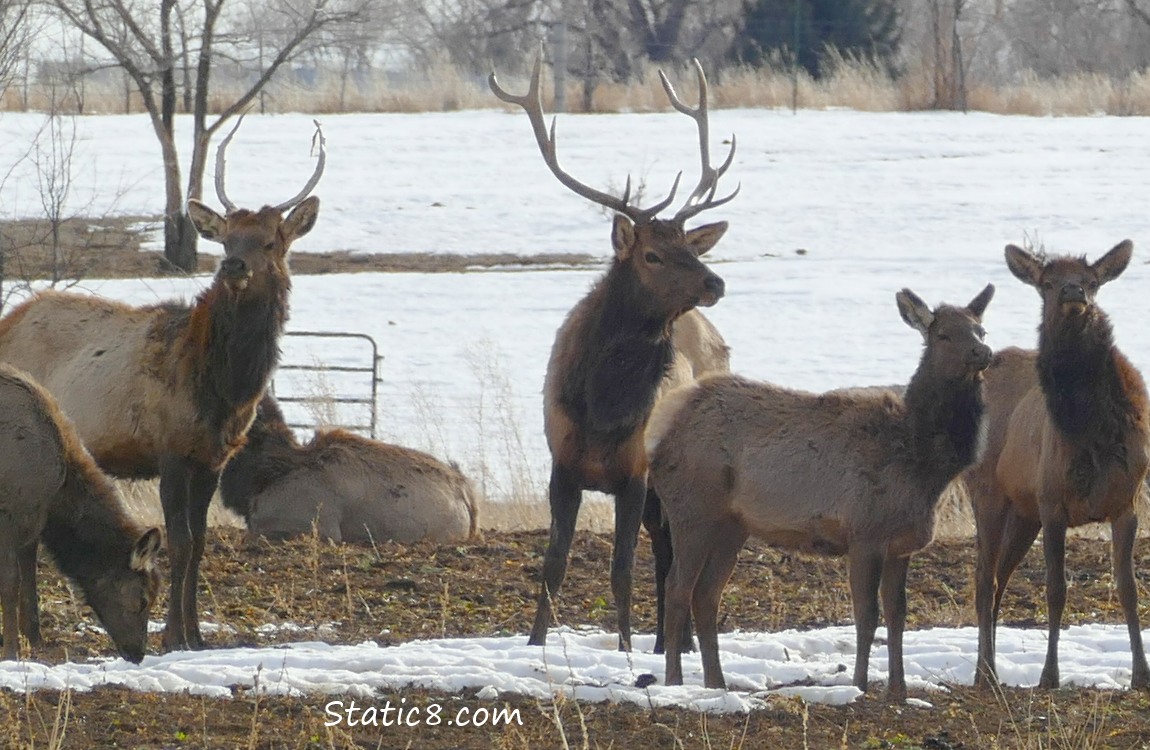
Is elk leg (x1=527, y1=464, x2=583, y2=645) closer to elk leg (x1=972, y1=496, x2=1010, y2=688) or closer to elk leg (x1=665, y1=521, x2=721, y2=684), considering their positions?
elk leg (x1=665, y1=521, x2=721, y2=684)

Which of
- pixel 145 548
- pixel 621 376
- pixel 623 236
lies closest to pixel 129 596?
pixel 145 548

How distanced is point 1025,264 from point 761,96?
32.4m

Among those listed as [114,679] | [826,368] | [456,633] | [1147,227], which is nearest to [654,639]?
[456,633]

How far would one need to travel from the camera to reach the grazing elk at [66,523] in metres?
8.60

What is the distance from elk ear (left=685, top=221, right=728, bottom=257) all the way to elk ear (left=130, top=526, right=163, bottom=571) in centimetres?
318

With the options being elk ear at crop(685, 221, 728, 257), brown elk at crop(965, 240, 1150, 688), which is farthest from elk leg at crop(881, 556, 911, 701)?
elk ear at crop(685, 221, 728, 257)

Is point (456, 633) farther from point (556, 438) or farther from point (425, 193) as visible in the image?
point (425, 193)

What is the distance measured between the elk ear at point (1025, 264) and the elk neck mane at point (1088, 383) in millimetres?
340

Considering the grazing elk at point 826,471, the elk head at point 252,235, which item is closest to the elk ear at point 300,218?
the elk head at point 252,235

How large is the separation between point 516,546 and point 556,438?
316cm

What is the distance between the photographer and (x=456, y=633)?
948cm

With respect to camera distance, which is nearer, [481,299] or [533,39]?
[481,299]

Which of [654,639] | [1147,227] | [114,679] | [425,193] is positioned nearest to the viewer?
[114,679]

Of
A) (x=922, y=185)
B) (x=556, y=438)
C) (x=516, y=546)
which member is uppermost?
(x=922, y=185)
